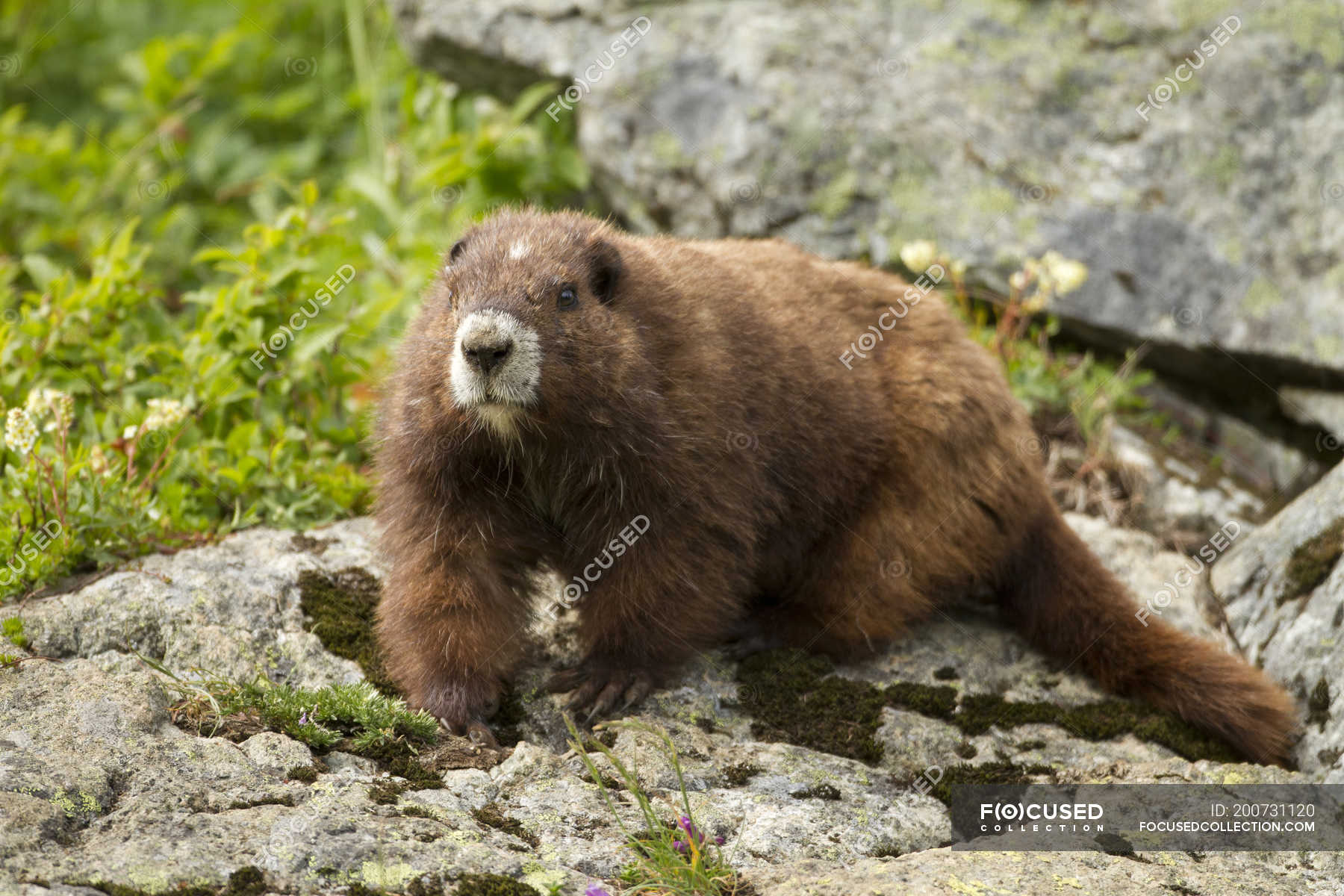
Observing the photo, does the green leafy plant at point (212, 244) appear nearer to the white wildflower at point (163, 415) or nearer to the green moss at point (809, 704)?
the white wildflower at point (163, 415)

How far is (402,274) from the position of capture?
25.1 ft

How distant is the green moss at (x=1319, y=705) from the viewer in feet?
16.1

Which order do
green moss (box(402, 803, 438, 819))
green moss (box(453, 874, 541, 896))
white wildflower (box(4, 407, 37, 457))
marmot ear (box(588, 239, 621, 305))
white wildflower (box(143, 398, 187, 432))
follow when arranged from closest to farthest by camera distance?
green moss (box(453, 874, 541, 896)) < green moss (box(402, 803, 438, 819)) < marmot ear (box(588, 239, 621, 305)) < white wildflower (box(4, 407, 37, 457)) < white wildflower (box(143, 398, 187, 432))

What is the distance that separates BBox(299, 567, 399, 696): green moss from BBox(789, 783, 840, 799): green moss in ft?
5.16

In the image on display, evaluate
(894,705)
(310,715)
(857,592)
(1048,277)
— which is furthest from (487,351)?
(1048,277)

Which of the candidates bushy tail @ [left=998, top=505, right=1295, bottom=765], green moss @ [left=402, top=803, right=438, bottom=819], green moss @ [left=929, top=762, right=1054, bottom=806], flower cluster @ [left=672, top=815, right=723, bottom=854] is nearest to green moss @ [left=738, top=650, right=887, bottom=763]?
green moss @ [left=929, top=762, right=1054, bottom=806]

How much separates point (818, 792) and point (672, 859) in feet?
3.01

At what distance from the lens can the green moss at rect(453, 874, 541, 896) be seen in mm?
3395

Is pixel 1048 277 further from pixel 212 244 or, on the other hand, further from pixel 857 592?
pixel 212 244

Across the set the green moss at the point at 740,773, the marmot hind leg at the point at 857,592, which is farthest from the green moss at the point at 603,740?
the marmot hind leg at the point at 857,592

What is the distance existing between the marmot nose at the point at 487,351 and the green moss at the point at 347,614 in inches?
52.9

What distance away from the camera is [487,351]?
163 inches

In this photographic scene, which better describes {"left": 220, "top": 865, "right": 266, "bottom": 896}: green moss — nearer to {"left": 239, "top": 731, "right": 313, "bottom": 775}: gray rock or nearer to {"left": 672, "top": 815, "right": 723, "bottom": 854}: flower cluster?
{"left": 239, "top": 731, "right": 313, "bottom": 775}: gray rock

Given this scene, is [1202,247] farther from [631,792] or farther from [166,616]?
[166,616]
